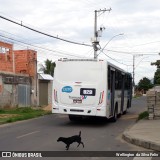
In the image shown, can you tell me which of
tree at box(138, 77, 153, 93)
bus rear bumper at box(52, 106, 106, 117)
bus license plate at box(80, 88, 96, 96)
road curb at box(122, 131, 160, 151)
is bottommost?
road curb at box(122, 131, 160, 151)

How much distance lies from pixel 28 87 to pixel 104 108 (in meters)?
17.1

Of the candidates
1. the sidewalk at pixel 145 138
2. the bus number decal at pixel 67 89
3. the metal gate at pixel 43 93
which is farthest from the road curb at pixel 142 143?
the metal gate at pixel 43 93

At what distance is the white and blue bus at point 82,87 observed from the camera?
697 inches

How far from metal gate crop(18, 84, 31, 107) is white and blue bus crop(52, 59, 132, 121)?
14336mm

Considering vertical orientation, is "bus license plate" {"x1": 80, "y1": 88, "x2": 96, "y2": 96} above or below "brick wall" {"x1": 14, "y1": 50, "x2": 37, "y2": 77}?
below

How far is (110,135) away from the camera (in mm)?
14852

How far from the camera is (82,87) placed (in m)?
17.9

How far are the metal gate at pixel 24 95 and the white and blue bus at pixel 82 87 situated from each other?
14.3m

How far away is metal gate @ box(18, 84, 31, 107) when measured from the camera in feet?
106

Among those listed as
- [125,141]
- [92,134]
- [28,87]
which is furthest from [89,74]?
[28,87]

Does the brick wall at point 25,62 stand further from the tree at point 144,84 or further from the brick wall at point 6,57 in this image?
the tree at point 144,84

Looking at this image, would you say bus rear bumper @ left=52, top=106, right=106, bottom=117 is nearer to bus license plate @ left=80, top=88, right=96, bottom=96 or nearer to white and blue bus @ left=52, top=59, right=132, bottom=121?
white and blue bus @ left=52, top=59, right=132, bottom=121

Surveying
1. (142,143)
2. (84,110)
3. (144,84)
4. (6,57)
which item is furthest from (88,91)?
(144,84)

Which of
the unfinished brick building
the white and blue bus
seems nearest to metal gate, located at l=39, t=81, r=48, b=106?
the unfinished brick building
